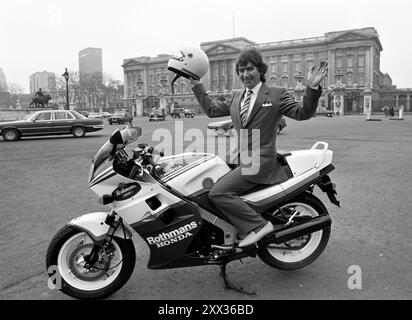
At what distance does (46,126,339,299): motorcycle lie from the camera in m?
3.18

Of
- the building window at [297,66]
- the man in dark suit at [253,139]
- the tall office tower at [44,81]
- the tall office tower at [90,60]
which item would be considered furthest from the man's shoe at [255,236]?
the tall office tower at [90,60]

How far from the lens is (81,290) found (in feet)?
10.8

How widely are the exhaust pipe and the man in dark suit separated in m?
0.14

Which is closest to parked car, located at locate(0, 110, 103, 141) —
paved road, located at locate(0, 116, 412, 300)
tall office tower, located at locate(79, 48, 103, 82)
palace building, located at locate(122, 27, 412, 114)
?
paved road, located at locate(0, 116, 412, 300)

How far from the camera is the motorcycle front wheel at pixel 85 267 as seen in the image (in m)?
3.25

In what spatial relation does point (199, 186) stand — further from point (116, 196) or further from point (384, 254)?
point (384, 254)

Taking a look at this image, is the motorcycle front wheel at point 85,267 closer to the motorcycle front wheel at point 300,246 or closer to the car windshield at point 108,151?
the car windshield at point 108,151

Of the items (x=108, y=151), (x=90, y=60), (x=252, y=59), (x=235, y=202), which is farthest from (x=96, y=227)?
(x=90, y=60)

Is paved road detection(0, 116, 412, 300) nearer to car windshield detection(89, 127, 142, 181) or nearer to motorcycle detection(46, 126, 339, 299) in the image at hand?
motorcycle detection(46, 126, 339, 299)

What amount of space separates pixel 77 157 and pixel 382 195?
8518 millimetres

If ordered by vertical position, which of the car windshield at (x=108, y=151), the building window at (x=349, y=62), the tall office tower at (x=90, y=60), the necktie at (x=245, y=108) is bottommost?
the car windshield at (x=108, y=151)

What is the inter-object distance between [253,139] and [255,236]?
77 cm

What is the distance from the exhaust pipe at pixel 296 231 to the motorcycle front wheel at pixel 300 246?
0.34ft

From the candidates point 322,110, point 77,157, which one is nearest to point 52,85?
point 322,110
